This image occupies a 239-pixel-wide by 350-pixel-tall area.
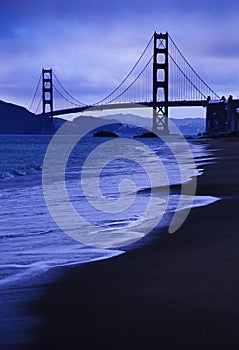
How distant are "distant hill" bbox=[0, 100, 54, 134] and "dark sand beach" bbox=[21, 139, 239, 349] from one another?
90213 mm

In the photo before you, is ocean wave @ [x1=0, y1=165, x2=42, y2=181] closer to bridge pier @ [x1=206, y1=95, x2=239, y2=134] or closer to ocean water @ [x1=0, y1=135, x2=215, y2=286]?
ocean water @ [x1=0, y1=135, x2=215, y2=286]

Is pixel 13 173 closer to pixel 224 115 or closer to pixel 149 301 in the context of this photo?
pixel 149 301

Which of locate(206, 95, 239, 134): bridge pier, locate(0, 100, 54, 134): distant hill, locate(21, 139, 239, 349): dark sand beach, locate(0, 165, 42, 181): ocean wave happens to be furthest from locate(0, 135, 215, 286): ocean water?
locate(0, 100, 54, 134): distant hill

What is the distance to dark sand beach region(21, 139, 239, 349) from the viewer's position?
6.02ft

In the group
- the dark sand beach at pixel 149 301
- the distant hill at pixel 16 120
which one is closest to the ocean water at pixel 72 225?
the dark sand beach at pixel 149 301

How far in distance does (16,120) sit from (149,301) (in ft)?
334

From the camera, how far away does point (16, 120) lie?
334ft

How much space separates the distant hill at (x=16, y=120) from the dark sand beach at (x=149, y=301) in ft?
296

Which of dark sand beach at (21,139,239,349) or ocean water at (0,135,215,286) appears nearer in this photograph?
dark sand beach at (21,139,239,349)

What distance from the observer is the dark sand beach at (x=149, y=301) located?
183cm

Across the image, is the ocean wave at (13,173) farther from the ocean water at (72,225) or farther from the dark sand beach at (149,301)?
the dark sand beach at (149,301)

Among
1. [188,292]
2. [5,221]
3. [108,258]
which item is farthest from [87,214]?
[188,292]

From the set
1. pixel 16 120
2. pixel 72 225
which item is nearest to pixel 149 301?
pixel 72 225

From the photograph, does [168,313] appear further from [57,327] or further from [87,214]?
[87,214]
